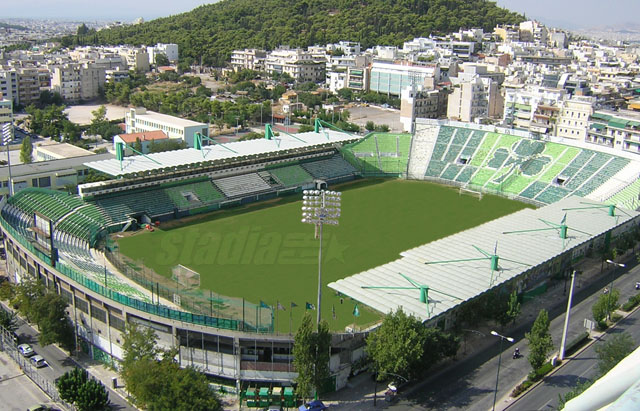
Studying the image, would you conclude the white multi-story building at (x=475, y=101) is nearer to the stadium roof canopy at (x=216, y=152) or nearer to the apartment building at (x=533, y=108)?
the apartment building at (x=533, y=108)

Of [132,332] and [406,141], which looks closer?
[132,332]

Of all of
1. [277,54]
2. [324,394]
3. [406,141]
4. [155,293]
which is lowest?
[324,394]

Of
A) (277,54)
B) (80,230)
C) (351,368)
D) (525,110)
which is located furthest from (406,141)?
(277,54)

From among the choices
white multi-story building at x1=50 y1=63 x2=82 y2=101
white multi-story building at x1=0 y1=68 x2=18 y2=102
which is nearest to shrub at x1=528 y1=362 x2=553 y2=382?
white multi-story building at x1=0 y1=68 x2=18 y2=102

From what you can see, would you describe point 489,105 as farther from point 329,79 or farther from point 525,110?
point 329,79

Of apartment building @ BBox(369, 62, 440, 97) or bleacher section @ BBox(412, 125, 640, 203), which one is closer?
bleacher section @ BBox(412, 125, 640, 203)

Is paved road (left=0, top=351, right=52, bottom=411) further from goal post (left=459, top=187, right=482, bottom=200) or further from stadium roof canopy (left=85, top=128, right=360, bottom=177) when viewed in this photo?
goal post (left=459, top=187, right=482, bottom=200)
